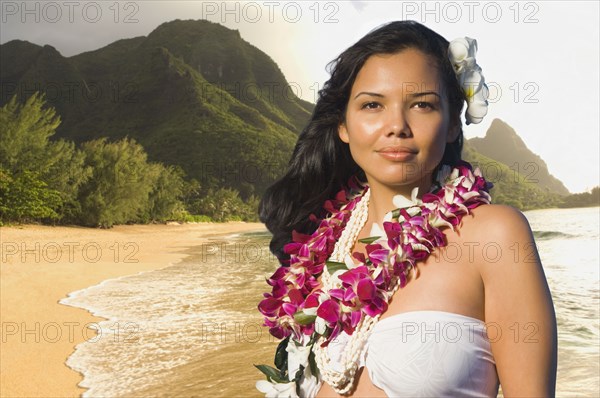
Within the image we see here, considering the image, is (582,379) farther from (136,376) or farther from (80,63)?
(80,63)

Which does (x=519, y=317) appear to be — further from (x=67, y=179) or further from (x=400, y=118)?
(x=67, y=179)

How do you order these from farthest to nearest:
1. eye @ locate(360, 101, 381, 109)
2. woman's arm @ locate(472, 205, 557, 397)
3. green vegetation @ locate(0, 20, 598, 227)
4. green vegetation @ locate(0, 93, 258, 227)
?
1. green vegetation @ locate(0, 20, 598, 227)
2. green vegetation @ locate(0, 93, 258, 227)
3. eye @ locate(360, 101, 381, 109)
4. woman's arm @ locate(472, 205, 557, 397)

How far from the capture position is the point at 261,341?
22.3ft

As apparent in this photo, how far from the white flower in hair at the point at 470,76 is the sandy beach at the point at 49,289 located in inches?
175

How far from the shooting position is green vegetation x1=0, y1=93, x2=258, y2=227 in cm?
2316

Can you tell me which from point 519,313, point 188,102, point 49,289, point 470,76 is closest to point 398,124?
point 470,76

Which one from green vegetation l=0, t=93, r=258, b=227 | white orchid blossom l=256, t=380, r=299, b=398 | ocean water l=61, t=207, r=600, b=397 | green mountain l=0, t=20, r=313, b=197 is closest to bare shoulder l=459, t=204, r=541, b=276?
white orchid blossom l=256, t=380, r=299, b=398

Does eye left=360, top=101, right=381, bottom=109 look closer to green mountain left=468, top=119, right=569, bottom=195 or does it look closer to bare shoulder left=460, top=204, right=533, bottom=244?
bare shoulder left=460, top=204, right=533, bottom=244

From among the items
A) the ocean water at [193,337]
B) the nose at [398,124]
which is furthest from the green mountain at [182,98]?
the nose at [398,124]

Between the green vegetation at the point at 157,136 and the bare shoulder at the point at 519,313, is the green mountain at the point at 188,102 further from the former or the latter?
the bare shoulder at the point at 519,313

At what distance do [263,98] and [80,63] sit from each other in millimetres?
39589

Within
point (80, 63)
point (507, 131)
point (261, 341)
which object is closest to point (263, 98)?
point (80, 63)

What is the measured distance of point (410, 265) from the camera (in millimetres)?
1588

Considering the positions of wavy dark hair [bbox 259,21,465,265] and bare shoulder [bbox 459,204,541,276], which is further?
wavy dark hair [bbox 259,21,465,265]
